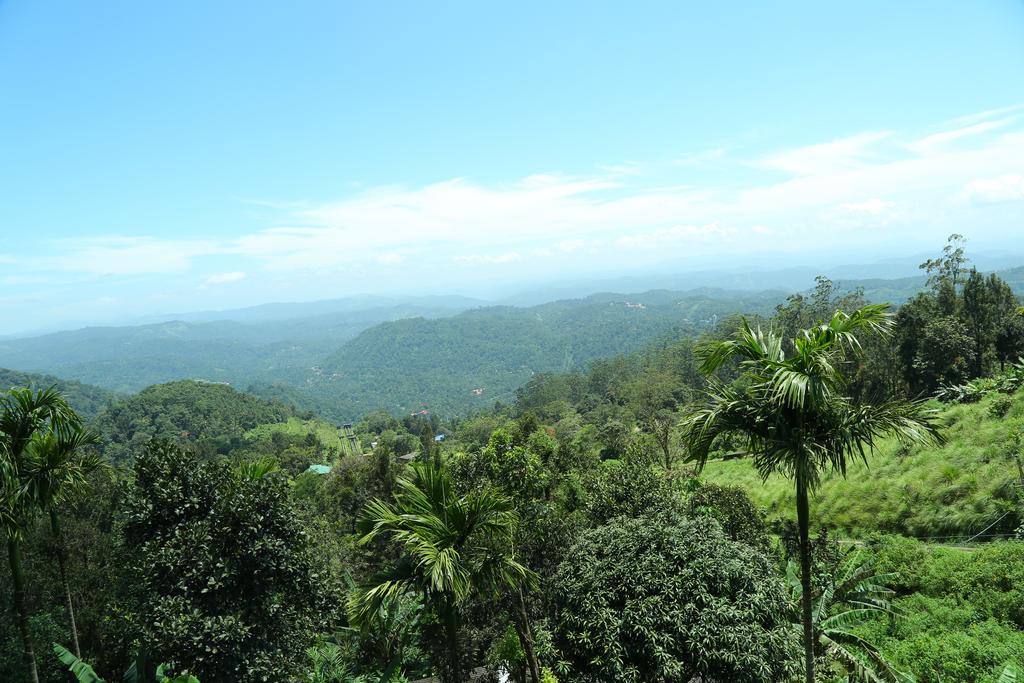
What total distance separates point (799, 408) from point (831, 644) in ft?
26.3

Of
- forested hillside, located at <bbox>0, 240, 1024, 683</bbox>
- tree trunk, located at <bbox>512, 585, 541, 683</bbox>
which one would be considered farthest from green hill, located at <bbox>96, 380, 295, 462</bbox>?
tree trunk, located at <bbox>512, 585, 541, 683</bbox>

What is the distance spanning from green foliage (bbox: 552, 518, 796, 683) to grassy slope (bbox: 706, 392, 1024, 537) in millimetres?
5818

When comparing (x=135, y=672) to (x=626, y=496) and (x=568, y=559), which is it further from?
(x=626, y=496)

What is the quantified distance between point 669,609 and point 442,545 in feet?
12.8

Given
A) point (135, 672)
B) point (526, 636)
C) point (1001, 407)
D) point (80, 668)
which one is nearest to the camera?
point (526, 636)

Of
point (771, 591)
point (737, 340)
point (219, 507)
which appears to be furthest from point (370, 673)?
point (737, 340)

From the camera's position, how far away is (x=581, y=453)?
16.1 m

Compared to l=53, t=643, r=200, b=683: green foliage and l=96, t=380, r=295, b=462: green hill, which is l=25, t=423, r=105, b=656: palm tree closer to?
l=53, t=643, r=200, b=683: green foliage

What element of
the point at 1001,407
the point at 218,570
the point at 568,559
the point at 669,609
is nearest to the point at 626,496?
the point at 568,559

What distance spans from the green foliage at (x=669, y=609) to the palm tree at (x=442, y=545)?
2052mm

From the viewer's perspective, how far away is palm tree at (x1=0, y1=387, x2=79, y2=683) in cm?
761

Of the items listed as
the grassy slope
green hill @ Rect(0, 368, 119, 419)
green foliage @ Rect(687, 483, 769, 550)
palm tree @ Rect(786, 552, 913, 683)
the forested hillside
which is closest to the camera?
the forested hillside

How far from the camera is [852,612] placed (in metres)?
10.7

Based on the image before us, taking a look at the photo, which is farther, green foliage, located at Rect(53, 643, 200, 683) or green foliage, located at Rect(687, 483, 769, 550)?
green foliage, located at Rect(687, 483, 769, 550)
